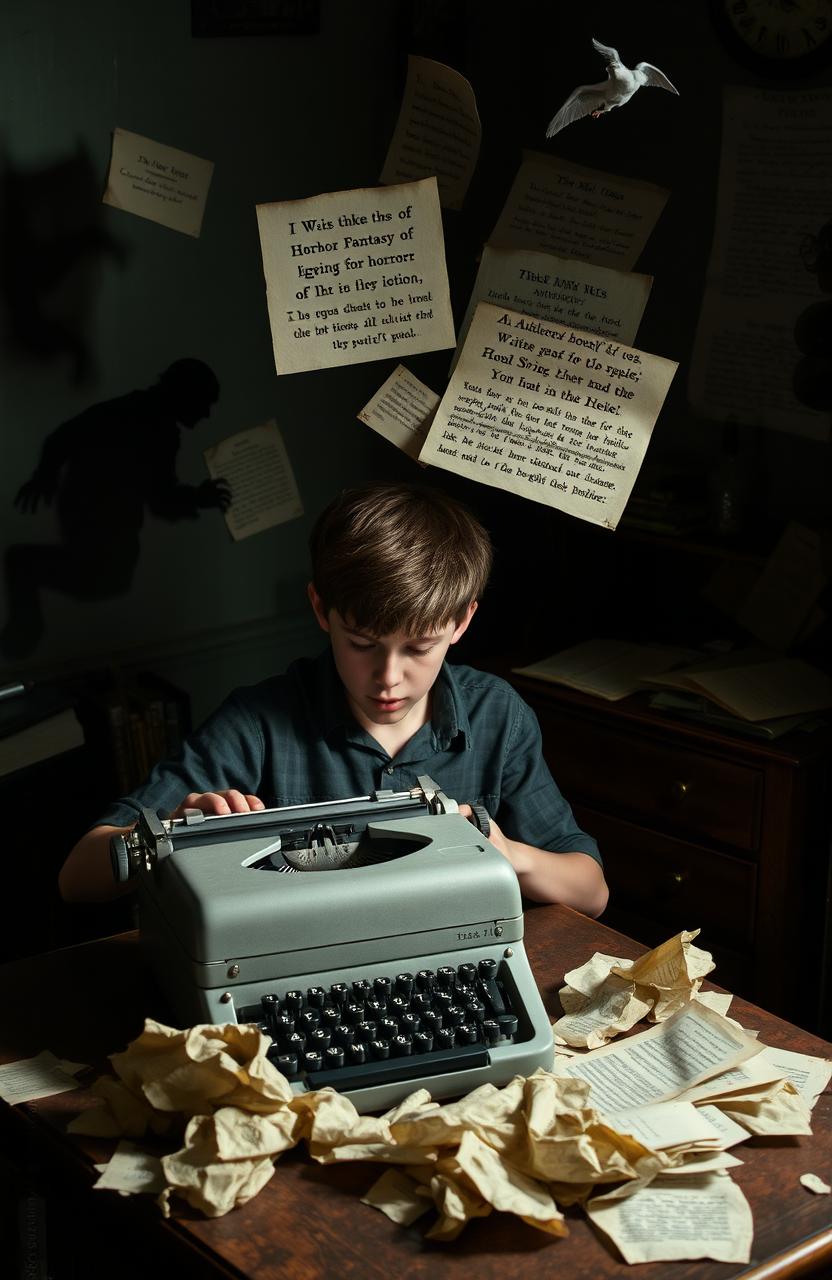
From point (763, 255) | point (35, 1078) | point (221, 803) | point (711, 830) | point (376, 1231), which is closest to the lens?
point (376, 1231)

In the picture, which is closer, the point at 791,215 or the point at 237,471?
the point at 791,215

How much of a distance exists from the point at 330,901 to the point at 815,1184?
0.51 metres

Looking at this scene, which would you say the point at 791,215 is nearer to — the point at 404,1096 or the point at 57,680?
the point at 57,680

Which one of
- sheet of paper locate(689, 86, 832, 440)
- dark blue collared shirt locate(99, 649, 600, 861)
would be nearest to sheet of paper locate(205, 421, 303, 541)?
sheet of paper locate(689, 86, 832, 440)

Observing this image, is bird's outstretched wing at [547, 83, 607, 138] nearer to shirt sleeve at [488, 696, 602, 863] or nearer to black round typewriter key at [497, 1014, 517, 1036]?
shirt sleeve at [488, 696, 602, 863]

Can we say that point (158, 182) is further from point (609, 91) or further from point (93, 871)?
point (93, 871)

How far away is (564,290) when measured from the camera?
1961 millimetres

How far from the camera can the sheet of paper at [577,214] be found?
6.66ft

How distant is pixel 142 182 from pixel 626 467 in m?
1.21

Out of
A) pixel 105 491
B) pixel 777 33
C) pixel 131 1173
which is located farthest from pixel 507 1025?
pixel 777 33

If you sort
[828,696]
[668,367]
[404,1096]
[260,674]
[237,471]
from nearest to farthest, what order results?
[404,1096], [668,367], [828,696], [237,471], [260,674]

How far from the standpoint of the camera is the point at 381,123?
311 centimetres

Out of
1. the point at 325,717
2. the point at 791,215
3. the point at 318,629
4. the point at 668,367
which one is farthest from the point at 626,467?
the point at 318,629

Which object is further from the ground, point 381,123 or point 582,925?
point 381,123
